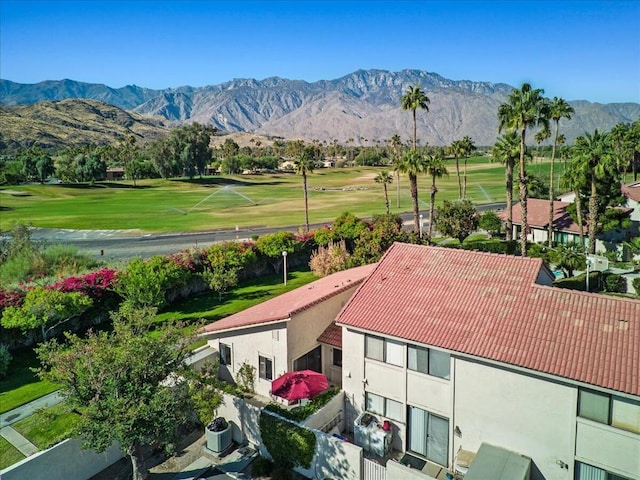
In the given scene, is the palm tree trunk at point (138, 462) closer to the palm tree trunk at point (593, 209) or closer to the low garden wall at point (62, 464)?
the low garden wall at point (62, 464)

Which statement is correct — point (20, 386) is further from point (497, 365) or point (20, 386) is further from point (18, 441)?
point (497, 365)

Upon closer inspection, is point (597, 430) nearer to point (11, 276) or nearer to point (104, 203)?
point (11, 276)

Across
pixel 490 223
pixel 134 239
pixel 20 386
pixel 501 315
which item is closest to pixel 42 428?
pixel 20 386

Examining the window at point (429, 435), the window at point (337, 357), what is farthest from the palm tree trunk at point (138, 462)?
the window at point (337, 357)

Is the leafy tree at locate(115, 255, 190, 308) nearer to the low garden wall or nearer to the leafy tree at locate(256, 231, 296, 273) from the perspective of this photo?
the leafy tree at locate(256, 231, 296, 273)

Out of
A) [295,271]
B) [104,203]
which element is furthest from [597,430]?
[104,203]

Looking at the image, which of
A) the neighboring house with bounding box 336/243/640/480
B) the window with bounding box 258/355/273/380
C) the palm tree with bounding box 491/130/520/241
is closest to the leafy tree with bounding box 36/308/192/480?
the window with bounding box 258/355/273/380
